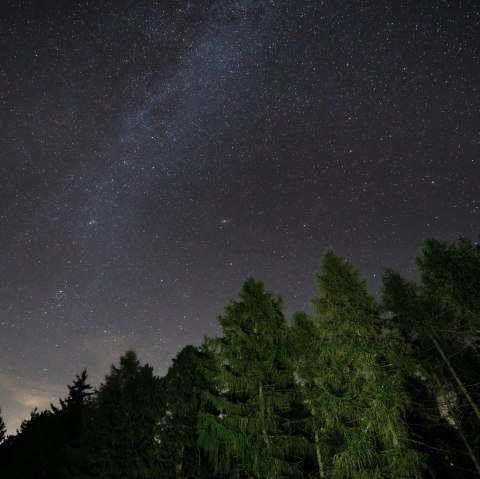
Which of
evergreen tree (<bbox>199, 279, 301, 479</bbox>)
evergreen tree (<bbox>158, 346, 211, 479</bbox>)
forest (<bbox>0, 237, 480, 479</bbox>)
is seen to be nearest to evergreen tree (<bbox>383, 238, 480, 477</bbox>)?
forest (<bbox>0, 237, 480, 479</bbox>)

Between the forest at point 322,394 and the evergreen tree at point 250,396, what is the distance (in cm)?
5

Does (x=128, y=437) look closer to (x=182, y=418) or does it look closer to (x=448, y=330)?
(x=182, y=418)

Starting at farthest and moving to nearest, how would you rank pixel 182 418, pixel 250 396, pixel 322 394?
pixel 182 418, pixel 250 396, pixel 322 394

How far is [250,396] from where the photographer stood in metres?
15.0

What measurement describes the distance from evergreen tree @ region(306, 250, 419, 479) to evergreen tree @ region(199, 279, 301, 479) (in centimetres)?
167

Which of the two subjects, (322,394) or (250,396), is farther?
(250,396)

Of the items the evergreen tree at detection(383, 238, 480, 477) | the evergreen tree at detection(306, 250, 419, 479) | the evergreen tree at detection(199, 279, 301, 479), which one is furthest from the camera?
the evergreen tree at detection(199, 279, 301, 479)

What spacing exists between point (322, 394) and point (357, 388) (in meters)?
1.25

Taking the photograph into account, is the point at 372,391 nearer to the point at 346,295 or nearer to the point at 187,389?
the point at 346,295

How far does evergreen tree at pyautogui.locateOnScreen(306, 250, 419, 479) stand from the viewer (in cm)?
1070

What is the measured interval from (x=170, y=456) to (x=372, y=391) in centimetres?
1194

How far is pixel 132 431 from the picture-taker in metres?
18.5

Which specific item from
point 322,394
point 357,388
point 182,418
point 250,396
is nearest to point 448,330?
point 357,388

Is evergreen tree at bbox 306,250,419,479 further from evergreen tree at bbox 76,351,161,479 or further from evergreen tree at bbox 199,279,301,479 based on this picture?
evergreen tree at bbox 76,351,161,479
